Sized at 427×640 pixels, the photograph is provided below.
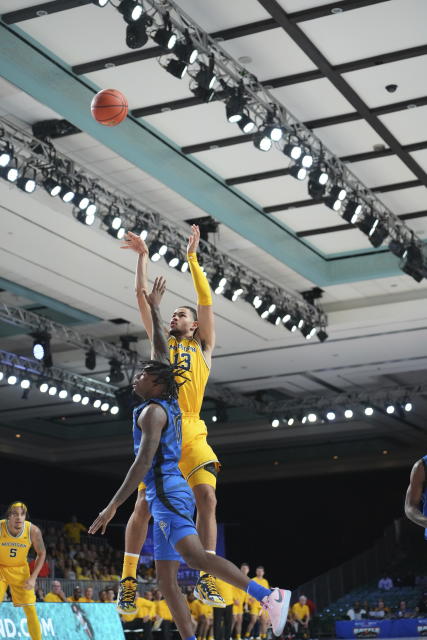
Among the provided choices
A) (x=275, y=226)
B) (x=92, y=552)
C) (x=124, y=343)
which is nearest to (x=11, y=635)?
(x=275, y=226)

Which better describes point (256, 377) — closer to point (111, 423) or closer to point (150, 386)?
point (111, 423)

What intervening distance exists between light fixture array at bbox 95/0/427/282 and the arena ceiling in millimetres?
227

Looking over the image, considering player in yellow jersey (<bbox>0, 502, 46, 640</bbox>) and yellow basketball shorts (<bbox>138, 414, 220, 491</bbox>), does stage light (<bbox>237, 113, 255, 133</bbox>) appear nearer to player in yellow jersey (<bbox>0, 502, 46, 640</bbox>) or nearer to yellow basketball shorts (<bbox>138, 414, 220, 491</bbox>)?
player in yellow jersey (<bbox>0, 502, 46, 640</bbox>)

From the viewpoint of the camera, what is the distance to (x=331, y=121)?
13.4 metres

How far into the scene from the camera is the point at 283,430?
31453 millimetres

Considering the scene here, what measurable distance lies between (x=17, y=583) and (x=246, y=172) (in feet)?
22.6

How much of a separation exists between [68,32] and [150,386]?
6.40 m

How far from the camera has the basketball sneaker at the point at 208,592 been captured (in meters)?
5.92

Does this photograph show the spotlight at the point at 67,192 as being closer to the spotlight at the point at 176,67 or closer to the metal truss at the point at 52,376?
the spotlight at the point at 176,67

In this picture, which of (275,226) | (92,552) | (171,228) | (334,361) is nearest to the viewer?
(171,228)

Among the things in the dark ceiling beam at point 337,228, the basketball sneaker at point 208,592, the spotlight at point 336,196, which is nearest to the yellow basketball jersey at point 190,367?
the basketball sneaker at point 208,592

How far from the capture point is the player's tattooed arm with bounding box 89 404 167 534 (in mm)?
5555

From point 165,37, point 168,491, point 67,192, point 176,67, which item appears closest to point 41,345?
point 67,192

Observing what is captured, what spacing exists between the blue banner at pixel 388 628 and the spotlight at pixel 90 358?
1225 cm
